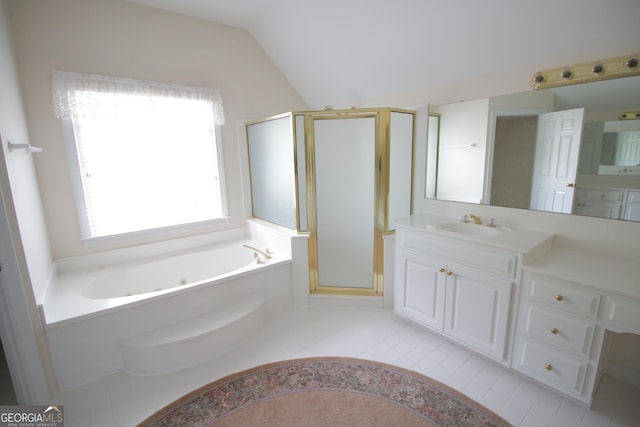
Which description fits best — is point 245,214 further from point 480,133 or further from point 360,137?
point 480,133

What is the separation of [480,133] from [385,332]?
1.71 meters

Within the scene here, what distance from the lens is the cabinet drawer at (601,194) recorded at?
170 cm

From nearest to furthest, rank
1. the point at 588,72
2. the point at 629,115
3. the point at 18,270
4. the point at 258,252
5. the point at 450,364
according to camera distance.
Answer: the point at 18,270
the point at 629,115
the point at 588,72
the point at 450,364
the point at 258,252

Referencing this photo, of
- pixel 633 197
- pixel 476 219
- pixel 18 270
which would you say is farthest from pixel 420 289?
pixel 18 270

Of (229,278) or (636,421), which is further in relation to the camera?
(229,278)

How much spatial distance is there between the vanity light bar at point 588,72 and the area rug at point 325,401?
198 cm

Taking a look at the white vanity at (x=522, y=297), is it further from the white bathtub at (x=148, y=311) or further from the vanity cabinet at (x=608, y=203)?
the white bathtub at (x=148, y=311)

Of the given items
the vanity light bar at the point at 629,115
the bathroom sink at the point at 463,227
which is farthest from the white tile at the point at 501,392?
the vanity light bar at the point at 629,115

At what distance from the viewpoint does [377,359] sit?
6.68ft

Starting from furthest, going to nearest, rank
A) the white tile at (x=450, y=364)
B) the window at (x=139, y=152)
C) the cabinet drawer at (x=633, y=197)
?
the window at (x=139, y=152) → the white tile at (x=450, y=364) → the cabinet drawer at (x=633, y=197)

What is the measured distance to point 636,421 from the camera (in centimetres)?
153

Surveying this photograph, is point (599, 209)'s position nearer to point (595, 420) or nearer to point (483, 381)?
point (595, 420)

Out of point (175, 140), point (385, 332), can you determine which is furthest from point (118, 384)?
point (175, 140)

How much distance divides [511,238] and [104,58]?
3.34 metres
